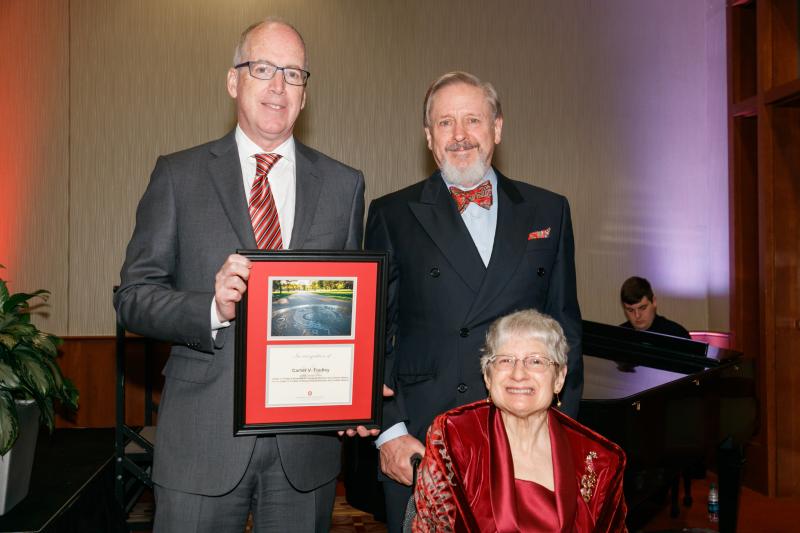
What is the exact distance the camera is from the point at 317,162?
6.43 ft

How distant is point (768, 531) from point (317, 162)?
4.03 m

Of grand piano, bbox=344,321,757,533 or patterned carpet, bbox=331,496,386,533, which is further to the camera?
patterned carpet, bbox=331,496,386,533

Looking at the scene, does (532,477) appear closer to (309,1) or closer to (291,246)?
(291,246)

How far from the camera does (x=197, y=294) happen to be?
1710mm

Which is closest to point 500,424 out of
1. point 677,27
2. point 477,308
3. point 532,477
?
point 532,477

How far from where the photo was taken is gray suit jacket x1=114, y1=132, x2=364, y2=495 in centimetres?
176

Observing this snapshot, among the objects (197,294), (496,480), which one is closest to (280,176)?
(197,294)

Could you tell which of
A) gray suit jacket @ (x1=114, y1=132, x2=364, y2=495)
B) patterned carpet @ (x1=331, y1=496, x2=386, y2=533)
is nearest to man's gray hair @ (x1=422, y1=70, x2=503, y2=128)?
gray suit jacket @ (x1=114, y1=132, x2=364, y2=495)

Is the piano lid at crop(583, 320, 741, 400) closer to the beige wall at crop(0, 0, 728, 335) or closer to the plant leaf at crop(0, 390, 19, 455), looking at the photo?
the beige wall at crop(0, 0, 728, 335)

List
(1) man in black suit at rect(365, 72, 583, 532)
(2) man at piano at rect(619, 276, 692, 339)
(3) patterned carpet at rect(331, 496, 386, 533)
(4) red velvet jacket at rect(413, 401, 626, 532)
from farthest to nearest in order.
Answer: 1. (2) man at piano at rect(619, 276, 692, 339)
2. (3) patterned carpet at rect(331, 496, 386, 533)
3. (1) man in black suit at rect(365, 72, 583, 532)
4. (4) red velvet jacket at rect(413, 401, 626, 532)

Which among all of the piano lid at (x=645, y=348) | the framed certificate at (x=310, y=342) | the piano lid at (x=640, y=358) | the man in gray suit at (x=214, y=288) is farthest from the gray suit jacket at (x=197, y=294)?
the piano lid at (x=645, y=348)

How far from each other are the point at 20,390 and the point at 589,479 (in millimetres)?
1796

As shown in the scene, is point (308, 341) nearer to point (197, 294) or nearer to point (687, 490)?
→ point (197, 294)

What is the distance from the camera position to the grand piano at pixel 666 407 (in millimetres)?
2965
